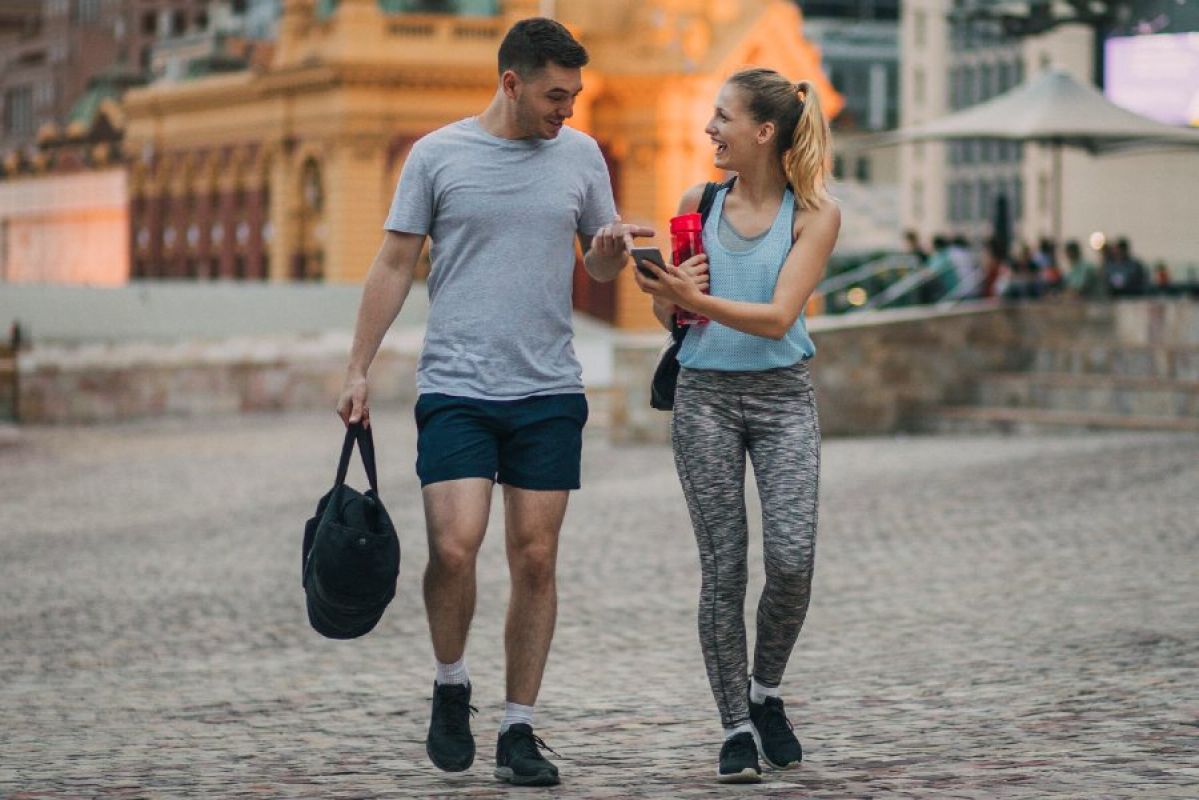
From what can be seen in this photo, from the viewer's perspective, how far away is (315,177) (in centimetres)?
5719

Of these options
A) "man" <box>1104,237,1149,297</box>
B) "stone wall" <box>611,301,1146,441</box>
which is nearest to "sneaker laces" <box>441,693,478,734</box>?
"stone wall" <box>611,301,1146,441</box>

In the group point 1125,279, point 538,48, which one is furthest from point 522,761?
point 1125,279

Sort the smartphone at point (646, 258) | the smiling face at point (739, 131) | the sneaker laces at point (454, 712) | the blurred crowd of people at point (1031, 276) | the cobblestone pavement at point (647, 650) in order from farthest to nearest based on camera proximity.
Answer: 1. the blurred crowd of people at point (1031, 276)
2. the cobblestone pavement at point (647, 650)
3. the sneaker laces at point (454, 712)
4. the smiling face at point (739, 131)
5. the smartphone at point (646, 258)

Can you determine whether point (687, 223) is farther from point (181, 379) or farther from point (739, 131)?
point (181, 379)

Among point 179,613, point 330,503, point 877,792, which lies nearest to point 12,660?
point 179,613

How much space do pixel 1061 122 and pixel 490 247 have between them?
1928 centimetres

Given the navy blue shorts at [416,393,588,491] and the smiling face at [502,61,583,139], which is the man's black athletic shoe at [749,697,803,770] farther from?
the smiling face at [502,61,583,139]

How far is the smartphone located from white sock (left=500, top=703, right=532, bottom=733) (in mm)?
1081

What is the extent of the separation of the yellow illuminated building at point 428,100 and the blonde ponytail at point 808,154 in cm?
4307

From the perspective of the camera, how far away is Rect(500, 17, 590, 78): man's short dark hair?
5844 mm

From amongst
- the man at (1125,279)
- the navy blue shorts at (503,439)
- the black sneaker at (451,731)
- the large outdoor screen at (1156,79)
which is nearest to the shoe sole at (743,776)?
the black sneaker at (451,731)

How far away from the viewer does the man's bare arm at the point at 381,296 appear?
19.7 feet

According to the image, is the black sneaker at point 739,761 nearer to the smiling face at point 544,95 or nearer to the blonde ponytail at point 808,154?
the blonde ponytail at point 808,154

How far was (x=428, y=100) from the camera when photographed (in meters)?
54.5
